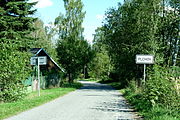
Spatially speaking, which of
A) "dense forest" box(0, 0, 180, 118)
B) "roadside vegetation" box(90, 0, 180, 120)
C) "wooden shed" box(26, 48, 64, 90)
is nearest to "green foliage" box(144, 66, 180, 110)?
"dense forest" box(0, 0, 180, 118)

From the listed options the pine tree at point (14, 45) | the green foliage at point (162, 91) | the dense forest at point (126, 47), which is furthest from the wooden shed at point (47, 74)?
the green foliage at point (162, 91)

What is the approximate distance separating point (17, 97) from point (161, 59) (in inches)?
652

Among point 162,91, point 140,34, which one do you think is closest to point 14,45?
point 162,91

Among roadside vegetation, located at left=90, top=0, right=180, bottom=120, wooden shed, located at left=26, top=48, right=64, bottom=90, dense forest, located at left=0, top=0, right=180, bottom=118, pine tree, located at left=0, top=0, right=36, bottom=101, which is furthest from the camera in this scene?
wooden shed, located at left=26, top=48, right=64, bottom=90

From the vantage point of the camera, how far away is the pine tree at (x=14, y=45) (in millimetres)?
15289

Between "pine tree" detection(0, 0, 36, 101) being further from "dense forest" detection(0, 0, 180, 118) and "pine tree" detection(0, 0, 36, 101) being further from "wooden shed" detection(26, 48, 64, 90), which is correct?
"wooden shed" detection(26, 48, 64, 90)

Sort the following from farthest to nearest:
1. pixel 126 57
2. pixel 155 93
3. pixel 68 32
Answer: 1. pixel 68 32
2. pixel 126 57
3. pixel 155 93

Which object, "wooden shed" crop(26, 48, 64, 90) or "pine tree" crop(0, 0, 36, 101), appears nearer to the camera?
"pine tree" crop(0, 0, 36, 101)

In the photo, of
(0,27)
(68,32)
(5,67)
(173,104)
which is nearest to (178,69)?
(173,104)

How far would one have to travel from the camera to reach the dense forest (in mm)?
12234

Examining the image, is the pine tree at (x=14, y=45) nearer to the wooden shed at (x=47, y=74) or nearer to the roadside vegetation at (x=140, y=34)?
the wooden shed at (x=47, y=74)

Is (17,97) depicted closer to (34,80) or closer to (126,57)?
(34,80)

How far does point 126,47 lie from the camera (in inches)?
1207

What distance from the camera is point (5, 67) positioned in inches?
590
